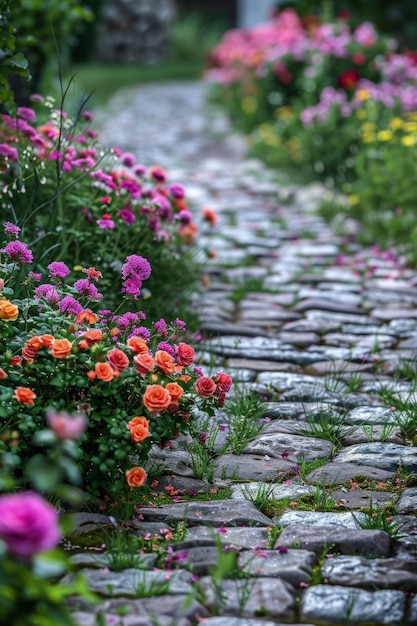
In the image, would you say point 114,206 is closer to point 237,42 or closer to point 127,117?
point 127,117

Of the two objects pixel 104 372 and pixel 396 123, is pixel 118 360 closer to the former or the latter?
pixel 104 372

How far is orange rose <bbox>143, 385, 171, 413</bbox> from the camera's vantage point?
251cm

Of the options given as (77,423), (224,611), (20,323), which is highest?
(77,423)

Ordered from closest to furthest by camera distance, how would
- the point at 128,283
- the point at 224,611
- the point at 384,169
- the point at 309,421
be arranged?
the point at 224,611
the point at 128,283
the point at 309,421
the point at 384,169

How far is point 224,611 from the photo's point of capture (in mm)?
2131

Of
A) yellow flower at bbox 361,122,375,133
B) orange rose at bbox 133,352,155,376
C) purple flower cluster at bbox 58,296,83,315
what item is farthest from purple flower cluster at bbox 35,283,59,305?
yellow flower at bbox 361,122,375,133

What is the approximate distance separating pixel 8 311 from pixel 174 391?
54 cm

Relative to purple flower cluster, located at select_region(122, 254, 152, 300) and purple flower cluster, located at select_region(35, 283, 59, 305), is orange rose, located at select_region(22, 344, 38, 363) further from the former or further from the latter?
purple flower cluster, located at select_region(122, 254, 152, 300)

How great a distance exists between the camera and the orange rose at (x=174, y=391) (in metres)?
2.60

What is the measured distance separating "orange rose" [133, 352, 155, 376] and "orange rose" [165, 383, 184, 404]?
0.08 metres

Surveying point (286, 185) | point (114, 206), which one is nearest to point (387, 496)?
point (114, 206)

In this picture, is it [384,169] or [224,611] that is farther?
[384,169]

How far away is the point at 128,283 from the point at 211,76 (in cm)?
1144

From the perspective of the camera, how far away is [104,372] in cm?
252
